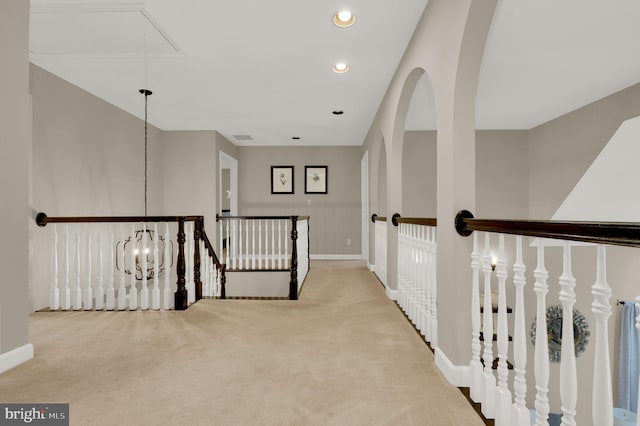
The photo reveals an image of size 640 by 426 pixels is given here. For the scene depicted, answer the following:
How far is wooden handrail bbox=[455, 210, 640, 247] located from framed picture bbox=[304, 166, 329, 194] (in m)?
6.08

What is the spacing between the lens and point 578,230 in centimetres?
97

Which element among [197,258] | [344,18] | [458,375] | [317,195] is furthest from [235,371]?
→ [317,195]

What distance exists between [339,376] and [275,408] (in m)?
0.44

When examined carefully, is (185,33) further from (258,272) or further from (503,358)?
(258,272)

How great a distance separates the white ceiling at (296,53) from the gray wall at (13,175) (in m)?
0.69

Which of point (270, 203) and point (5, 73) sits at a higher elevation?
point (5, 73)

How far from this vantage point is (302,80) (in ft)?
12.5

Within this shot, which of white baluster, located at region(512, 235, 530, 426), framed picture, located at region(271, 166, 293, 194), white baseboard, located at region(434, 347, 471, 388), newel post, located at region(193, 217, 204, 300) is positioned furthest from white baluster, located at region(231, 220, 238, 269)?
white baluster, located at region(512, 235, 530, 426)

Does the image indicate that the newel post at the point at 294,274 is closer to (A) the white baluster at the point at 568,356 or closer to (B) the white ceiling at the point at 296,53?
(B) the white ceiling at the point at 296,53

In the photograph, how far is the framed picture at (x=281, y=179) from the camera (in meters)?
7.55

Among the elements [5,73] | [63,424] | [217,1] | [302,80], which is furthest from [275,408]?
[302,80]

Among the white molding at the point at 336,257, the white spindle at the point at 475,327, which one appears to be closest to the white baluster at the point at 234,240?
the white molding at the point at 336,257

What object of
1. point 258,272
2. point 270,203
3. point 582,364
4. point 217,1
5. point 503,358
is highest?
point 217,1

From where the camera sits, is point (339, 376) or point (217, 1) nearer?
Answer: point (339, 376)
